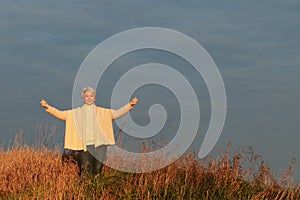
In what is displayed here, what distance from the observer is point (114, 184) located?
34.5 ft

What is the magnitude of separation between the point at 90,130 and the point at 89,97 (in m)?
0.79

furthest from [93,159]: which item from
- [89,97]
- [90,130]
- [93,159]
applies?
[89,97]

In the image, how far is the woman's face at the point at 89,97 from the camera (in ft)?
38.0

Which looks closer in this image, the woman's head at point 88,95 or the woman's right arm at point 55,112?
the woman's head at point 88,95

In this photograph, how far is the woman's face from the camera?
1158 cm

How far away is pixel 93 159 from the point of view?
11734 mm

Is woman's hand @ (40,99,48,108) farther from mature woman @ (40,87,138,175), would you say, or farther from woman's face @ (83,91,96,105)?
woman's face @ (83,91,96,105)

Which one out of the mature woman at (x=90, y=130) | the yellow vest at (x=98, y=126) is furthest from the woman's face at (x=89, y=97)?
the yellow vest at (x=98, y=126)

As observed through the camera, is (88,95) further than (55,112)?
No

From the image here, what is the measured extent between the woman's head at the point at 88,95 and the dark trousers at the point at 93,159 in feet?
3.49

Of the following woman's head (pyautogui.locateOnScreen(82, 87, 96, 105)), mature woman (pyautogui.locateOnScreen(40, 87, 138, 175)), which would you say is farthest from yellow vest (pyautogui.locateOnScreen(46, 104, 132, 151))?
woman's head (pyautogui.locateOnScreen(82, 87, 96, 105))

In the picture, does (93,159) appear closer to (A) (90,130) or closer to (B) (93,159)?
(B) (93,159)

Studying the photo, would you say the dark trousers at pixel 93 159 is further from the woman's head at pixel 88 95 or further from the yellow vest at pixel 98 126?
the woman's head at pixel 88 95

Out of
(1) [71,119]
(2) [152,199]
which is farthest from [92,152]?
(2) [152,199]
